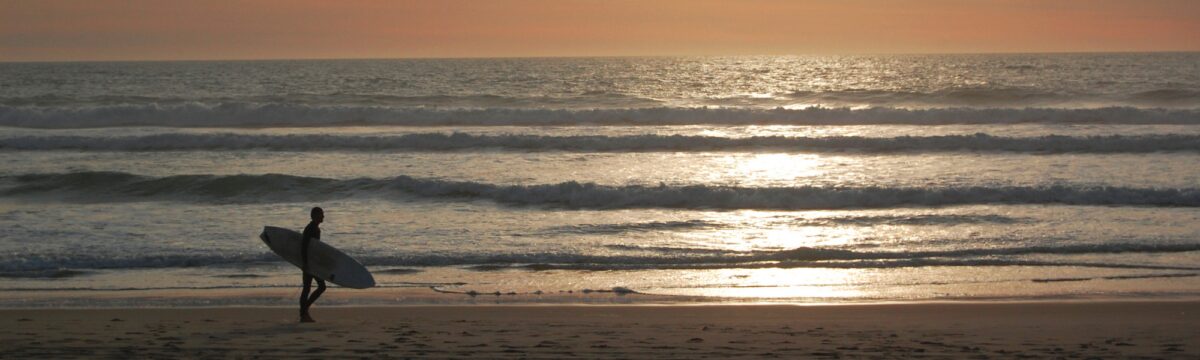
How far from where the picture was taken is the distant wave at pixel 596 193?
17.6 meters

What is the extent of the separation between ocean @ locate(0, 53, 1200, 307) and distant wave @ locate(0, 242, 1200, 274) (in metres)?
0.05

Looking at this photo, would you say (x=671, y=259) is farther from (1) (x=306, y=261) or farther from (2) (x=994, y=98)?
(2) (x=994, y=98)

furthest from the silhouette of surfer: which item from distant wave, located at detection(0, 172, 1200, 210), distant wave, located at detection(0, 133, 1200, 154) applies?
distant wave, located at detection(0, 133, 1200, 154)

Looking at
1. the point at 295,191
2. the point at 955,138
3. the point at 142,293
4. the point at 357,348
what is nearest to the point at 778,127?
the point at 955,138

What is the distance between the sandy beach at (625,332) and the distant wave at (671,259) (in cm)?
249

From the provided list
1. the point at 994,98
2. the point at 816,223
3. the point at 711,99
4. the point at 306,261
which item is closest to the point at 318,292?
the point at 306,261

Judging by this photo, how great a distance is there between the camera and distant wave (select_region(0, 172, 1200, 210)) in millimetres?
17594

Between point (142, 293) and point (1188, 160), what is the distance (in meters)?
20.3

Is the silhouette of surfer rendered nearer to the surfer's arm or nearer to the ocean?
the surfer's arm

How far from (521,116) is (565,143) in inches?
316

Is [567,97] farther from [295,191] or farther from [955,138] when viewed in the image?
[295,191]

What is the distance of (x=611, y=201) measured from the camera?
1798cm

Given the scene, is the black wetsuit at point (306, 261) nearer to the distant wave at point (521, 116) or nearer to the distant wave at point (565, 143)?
the distant wave at point (565, 143)

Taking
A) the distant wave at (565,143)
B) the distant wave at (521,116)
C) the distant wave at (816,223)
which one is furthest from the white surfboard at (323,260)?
the distant wave at (521,116)
